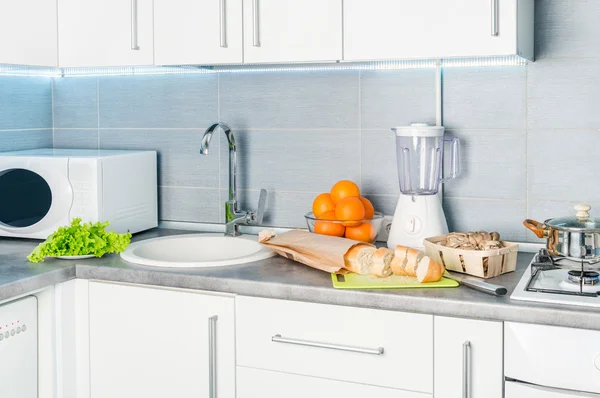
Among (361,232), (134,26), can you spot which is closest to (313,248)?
(361,232)

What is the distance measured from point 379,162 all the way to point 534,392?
3.23 ft

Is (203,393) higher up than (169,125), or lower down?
lower down

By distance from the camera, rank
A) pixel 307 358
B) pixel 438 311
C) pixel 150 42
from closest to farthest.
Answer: pixel 438 311 < pixel 307 358 < pixel 150 42

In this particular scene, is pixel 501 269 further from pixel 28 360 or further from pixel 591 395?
pixel 28 360

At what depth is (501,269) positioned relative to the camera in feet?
6.66

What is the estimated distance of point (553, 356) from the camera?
172cm

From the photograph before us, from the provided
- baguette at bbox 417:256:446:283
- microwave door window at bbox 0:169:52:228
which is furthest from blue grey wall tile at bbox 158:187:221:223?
baguette at bbox 417:256:446:283

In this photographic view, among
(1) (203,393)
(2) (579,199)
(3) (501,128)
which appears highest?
(3) (501,128)

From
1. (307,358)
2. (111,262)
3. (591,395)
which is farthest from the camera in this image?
(111,262)

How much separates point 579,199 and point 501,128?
0.31 metres

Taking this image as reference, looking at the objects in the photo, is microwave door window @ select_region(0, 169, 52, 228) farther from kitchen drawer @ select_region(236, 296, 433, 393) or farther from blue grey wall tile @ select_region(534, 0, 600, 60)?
blue grey wall tile @ select_region(534, 0, 600, 60)

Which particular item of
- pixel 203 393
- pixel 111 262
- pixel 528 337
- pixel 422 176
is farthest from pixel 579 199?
pixel 111 262

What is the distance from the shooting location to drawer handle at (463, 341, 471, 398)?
1.79 metres

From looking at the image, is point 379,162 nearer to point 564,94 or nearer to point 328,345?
point 564,94
